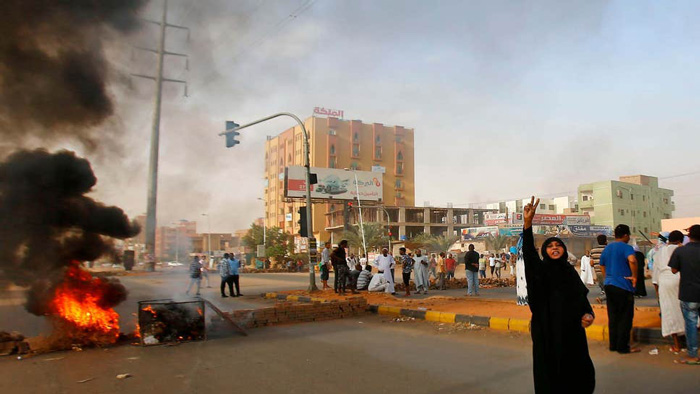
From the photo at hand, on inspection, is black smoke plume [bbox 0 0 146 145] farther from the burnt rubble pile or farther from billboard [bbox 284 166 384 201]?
billboard [bbox 284 166 384 201]

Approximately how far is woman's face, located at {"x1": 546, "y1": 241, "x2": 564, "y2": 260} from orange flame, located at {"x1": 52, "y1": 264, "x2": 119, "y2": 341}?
6.95 metres

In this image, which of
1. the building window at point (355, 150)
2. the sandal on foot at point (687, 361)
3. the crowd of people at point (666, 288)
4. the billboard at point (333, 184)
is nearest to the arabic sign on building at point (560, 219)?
the billboard at point (333, 184)

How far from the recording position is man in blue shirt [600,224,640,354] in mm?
6336

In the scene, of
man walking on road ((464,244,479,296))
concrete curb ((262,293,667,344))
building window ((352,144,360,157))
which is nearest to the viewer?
concrete curb ((262,293,667,344))

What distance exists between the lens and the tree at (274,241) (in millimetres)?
50062

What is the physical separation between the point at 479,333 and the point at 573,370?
16.8 feet

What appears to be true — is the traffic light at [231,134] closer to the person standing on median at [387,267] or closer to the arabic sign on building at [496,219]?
the person standing on median at [387,267]

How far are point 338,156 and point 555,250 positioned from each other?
8243 centimetres

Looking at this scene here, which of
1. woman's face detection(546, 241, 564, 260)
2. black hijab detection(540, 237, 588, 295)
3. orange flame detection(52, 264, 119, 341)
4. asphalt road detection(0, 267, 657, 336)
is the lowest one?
asphalt road detection(0, 267, 657, 336)

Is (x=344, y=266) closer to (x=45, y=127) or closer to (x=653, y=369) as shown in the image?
(x=45, y=127)

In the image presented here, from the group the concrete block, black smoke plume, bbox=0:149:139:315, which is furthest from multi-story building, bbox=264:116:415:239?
the concrete block

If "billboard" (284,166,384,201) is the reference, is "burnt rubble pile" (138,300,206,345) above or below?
below

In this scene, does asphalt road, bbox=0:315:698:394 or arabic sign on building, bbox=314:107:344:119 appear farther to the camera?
arabic sign on building, bbox=314:107:344:119

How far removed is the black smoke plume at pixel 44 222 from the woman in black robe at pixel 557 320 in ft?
22.9
